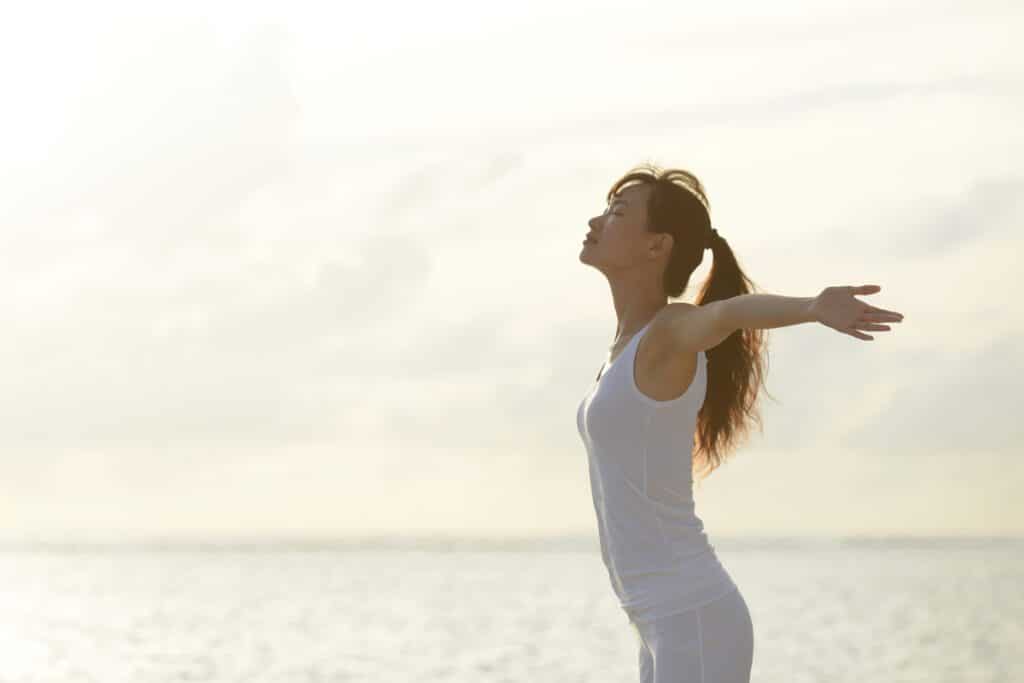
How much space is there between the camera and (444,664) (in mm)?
23094

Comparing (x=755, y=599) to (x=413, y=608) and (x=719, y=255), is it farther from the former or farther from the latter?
(x=719, y=255)

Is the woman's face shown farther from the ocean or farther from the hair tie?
the ocean

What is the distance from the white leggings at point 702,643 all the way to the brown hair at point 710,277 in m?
0.61

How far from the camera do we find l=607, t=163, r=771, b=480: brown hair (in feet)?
15.8

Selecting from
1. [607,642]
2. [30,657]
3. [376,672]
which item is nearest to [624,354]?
[376,672]

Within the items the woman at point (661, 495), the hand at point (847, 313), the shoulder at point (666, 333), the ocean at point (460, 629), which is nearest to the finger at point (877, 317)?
the hand at point (847, 313)

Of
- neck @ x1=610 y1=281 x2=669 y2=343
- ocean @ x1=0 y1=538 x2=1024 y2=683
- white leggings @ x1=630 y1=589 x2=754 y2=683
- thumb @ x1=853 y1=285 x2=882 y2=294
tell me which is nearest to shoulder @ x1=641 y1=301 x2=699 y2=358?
neck @ x1=610 y1=281 x2=669 y2=343

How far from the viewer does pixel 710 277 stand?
4891 mm

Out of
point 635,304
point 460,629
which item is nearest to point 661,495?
point 635,304

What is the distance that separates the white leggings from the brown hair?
24.0 inches

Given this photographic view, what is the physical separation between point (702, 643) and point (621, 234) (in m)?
1.09

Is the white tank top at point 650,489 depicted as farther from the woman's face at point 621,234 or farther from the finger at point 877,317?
the finger at point 877,317

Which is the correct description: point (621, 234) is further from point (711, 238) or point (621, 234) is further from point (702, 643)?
point (702, 643)

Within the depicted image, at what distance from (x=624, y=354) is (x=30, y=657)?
77.6 ft
